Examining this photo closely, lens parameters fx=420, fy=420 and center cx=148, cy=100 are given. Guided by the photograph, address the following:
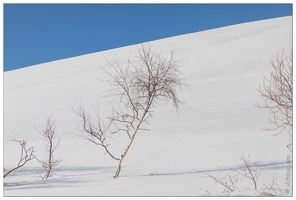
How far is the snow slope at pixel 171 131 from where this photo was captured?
26.3 ft

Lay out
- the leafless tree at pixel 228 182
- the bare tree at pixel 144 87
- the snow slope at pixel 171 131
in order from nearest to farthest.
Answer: the leafless tree at pixel 228 182, the snow slope at pixel 171 131, the bare tree at pixel 144 87

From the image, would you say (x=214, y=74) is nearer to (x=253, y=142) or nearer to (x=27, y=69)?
(x=253, y=142)

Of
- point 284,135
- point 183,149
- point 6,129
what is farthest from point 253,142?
point 6,129

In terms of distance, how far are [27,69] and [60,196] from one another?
30256 millimetres

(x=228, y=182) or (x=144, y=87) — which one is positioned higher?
(x=144, y=87)

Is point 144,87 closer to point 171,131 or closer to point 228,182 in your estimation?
point 228,182

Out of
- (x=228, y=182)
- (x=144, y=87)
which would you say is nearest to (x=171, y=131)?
(x=144, y=87)

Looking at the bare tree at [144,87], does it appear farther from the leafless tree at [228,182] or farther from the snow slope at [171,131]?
the leafless tree at [228,182]

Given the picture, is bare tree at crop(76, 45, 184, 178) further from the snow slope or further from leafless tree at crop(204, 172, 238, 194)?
leafless tree at crop(204, 172, 238, 194)

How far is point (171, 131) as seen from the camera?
14.7m

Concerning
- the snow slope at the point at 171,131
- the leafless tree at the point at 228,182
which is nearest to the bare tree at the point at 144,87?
the snow slope at the point at 171,131

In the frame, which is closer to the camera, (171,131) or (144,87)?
(144,87)

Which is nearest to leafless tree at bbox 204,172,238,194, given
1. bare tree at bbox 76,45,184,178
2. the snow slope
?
the snow slope

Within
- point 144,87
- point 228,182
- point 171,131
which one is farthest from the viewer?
point 171,131
